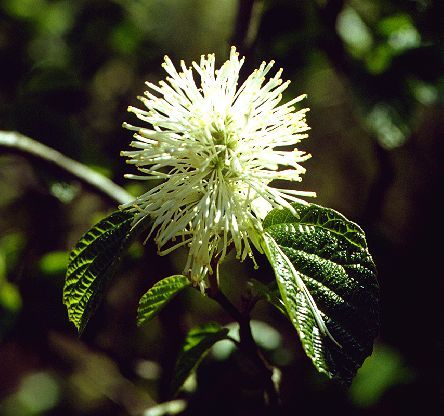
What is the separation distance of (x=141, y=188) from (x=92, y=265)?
0.70 metres

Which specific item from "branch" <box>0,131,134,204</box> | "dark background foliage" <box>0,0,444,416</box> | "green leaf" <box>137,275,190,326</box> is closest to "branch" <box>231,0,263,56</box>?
"dark background foliage" <box>0,0,444,416</box>

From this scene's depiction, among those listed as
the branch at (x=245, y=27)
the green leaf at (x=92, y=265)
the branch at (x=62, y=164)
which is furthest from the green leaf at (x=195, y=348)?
the branch at (x=245, y=27)

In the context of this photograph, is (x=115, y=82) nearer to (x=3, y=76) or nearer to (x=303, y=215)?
(x=3, y=76)

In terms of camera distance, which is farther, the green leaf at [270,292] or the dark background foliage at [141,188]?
the dark background foliage at [141,188]

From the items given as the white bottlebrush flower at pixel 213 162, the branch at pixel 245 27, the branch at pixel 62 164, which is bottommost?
the white bottlebrush flower at pixel 213 162

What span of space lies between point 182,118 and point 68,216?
118 cm

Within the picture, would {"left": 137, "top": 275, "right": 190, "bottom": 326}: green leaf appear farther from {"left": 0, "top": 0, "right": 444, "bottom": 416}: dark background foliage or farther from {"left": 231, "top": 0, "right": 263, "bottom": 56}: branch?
{"left": 231, "top": 0, "right": 263, "bottom": 56}: branch

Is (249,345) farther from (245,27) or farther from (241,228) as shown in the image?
(245,27)

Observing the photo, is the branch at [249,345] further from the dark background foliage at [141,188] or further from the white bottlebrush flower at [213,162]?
the dark background foliage at [141,188]

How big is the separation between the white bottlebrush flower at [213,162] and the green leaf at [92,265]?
0.12 feet

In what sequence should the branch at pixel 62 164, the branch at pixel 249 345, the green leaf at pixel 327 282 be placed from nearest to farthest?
1. the green leaf at pixel 327 282
2. the branch at pixel 249 345
3. the branch at pixel 62 164

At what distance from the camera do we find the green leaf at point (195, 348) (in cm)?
71

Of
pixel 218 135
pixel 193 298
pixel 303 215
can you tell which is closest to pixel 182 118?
pixel 218 135

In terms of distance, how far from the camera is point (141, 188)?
1318mm
